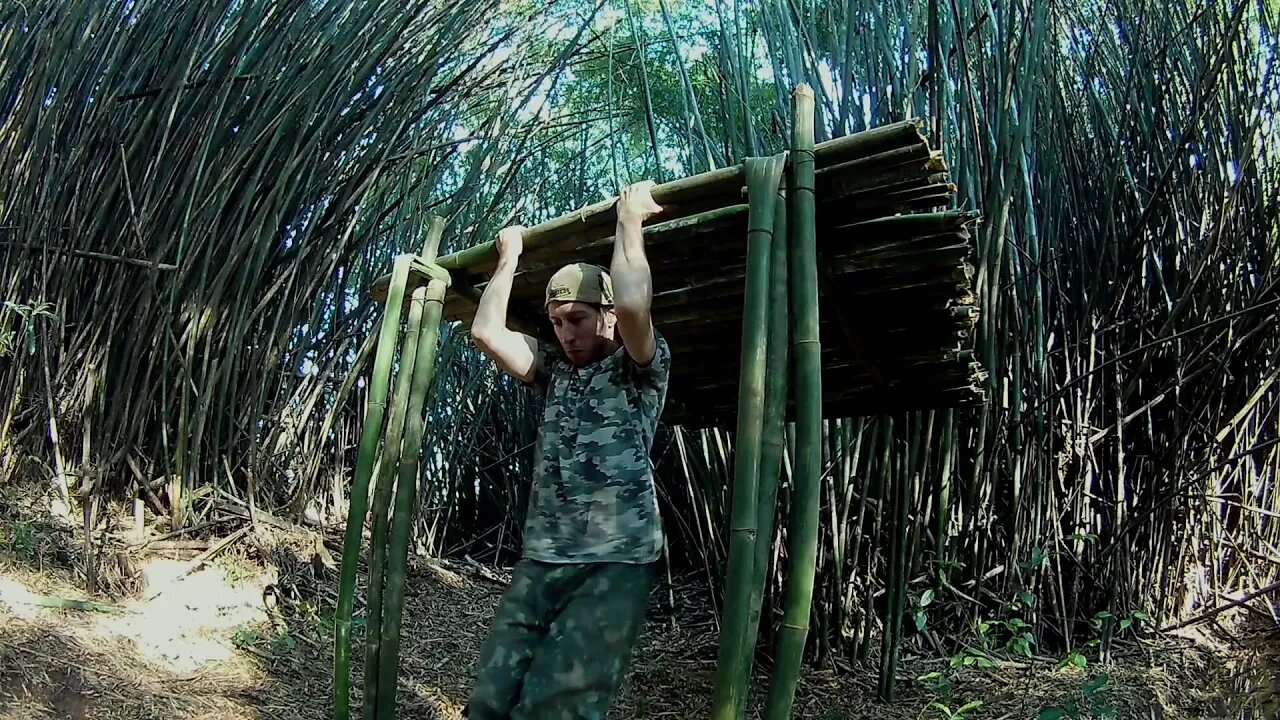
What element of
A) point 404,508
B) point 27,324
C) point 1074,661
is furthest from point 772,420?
point 27,324

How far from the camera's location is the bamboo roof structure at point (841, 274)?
5.95ft

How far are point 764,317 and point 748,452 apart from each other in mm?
232

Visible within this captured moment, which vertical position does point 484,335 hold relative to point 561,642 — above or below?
above

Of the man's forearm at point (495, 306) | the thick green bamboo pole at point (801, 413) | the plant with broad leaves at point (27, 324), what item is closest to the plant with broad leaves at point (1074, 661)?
the thick green bamboo pole at point (801, 413)

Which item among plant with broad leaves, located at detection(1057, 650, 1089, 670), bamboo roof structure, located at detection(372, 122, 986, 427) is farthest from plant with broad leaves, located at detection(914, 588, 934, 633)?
bamboo roof structure, located at detection(372, 122, 986, 427)

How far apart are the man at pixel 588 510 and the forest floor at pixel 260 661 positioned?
1.17 m

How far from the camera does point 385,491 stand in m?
2.09

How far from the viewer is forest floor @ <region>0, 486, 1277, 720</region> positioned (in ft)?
8.25

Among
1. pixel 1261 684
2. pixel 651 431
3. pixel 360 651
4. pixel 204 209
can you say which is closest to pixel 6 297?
pixel 204 209

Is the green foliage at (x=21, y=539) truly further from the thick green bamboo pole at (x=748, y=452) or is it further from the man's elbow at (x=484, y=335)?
the thick green bamboo pole at (x=748, y=452)

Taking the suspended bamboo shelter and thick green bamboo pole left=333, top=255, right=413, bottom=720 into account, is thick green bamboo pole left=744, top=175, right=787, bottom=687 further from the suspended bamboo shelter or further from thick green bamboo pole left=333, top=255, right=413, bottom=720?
thick green bamboo pole left=333, top=255, right=413, bottom=720

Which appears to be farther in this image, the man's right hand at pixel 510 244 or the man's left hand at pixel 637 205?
the man's right hand at pixel 510 244

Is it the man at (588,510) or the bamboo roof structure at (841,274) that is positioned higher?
the bamboo roof structure at (841,274)

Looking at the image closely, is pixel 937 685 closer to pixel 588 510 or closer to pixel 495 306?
pixel 588 510
